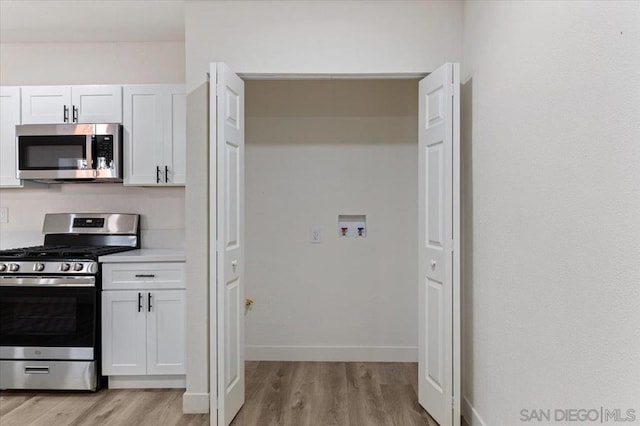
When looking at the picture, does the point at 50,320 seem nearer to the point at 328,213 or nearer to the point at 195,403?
the point at 195,403

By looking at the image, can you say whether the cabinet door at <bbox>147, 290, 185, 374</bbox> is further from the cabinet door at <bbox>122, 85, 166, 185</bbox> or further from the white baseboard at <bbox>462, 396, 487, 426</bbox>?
the white baseboard at <bbox>462, 396, 487, 426</bbox>

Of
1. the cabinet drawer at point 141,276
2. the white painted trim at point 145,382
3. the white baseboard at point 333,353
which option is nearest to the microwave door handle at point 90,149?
the cabinet drawer at point 141,276

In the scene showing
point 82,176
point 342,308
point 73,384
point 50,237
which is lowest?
point 73,384

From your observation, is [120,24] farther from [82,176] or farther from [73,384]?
[73,384]

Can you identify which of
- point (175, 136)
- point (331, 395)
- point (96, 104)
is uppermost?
point (96, 104)

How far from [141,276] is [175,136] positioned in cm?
108

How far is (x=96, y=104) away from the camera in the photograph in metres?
3.62

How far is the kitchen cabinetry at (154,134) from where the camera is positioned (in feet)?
11.7

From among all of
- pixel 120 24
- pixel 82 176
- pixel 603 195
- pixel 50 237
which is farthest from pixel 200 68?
pixel 603 195

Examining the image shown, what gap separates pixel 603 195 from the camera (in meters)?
1.42

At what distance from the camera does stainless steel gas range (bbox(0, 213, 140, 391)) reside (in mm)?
3199

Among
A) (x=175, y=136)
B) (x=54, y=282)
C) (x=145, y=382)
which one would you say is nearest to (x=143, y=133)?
(x=175, y=136)

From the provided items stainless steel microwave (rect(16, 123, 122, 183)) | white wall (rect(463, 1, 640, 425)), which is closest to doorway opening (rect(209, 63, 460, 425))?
stainless steel microwave (rect(16, 123, 122, 183))

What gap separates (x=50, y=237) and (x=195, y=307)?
5.96 ft
